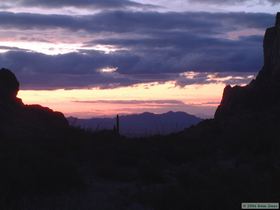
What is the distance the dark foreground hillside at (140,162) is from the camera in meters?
18.8

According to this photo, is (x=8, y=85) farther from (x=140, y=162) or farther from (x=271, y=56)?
(x=271, y=56)

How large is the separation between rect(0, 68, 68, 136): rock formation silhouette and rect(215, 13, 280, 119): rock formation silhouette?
18.2 m

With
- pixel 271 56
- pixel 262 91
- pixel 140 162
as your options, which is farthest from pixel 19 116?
pixel 271 56

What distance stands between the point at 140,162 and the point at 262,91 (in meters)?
24.7

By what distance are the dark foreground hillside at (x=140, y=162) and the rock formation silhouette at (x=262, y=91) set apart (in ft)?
0.43

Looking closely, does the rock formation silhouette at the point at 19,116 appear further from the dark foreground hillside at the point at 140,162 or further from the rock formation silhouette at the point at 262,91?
the rock formation silhouette at the point at 262,91

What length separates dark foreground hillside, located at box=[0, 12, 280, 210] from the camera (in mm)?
18797

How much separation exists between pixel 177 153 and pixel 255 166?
6.00m

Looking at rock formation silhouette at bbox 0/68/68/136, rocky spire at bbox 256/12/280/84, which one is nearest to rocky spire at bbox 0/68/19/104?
rock formation silhouette at bbox 0/68/68/136

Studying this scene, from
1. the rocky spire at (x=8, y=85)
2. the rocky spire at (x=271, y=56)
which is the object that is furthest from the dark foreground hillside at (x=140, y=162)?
the rocky spire at (x=271, y=56)

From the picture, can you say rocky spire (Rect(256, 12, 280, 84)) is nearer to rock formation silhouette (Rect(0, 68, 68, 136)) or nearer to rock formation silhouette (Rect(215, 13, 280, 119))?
rock formation silhouette (Rect(215, 13, 280, 119))

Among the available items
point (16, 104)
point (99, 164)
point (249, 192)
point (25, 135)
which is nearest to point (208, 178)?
point (249, 192)

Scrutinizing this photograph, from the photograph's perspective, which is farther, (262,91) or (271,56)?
(271,56)

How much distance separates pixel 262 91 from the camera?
166 feet
